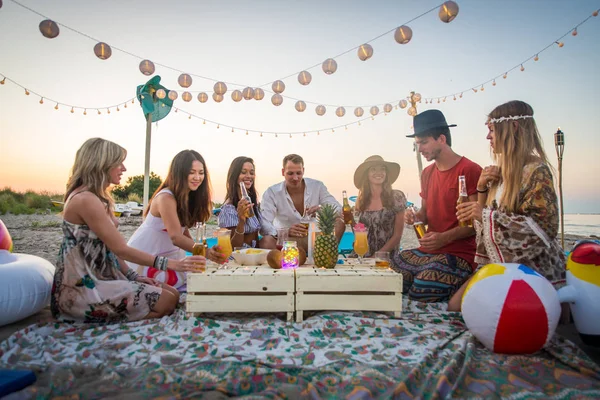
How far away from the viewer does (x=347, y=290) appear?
3006mm

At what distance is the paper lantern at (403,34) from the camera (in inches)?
215

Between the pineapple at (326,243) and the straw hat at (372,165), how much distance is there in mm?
1961

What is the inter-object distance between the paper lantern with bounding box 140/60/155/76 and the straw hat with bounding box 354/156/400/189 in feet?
14.4

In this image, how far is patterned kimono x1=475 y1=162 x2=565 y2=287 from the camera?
2.87 metres

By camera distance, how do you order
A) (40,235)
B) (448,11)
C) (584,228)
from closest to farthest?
(448,11) < (40,235) < (584,228)

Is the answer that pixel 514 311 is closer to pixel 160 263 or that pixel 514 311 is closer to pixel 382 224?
pixel 382 224

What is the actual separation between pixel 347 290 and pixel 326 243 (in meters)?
0.46

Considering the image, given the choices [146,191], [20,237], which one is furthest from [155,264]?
[20,237]

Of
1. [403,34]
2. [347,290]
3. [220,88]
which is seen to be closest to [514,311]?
[347,290]

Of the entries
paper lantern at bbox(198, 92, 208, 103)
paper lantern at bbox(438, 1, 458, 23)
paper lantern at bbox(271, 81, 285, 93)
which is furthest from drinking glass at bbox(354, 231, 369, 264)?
paper lantern at bbox(198, 92, 208, 103)

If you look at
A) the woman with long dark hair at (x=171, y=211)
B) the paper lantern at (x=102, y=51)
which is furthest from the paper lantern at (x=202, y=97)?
the woman with long dark hair at (x=171, y=211)

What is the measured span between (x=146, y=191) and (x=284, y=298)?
6170 millimetres

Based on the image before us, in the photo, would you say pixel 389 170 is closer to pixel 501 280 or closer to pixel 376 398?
pixel 501 280

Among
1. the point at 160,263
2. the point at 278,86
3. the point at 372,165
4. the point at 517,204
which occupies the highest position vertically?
the point at 278,86
